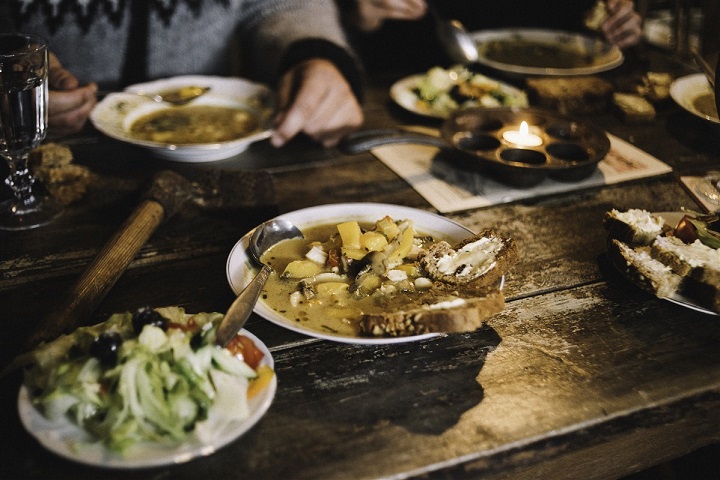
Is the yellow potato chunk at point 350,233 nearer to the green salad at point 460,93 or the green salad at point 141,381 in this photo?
the green salad at point 141,381

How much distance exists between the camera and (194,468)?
1052 mm

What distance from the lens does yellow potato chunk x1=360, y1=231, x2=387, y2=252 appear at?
153cm

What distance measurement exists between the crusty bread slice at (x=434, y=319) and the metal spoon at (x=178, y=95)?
153 centimetres

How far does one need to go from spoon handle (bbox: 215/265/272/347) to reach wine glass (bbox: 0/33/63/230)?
837mm

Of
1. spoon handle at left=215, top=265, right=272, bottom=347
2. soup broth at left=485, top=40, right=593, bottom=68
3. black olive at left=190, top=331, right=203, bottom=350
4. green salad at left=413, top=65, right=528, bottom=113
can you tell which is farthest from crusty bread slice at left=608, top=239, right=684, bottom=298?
soup broth at left=485, top=40, right=593, bottom=68

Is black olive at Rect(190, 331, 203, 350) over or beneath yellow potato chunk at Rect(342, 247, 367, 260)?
over

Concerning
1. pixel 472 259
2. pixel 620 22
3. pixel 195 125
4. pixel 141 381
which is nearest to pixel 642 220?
pixel 472 259

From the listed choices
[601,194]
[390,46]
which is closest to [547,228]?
[601,194]

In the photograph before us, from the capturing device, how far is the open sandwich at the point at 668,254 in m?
1.45

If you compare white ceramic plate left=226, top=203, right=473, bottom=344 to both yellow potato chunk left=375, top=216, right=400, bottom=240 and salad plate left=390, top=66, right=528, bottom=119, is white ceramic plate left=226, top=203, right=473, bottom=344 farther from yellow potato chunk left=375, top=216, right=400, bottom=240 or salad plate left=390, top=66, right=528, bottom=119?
salad plate left=390, top=66, right=528, bottom=119

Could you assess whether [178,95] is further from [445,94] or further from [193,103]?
[445,94]

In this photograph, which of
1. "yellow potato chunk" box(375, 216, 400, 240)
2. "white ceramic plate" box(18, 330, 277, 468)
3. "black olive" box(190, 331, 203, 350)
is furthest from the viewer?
"yellow potato chunk" box(375, 216, 400, 240)

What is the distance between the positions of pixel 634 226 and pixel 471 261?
0.48 meters

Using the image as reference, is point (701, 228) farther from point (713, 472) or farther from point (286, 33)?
point (286, 33)
